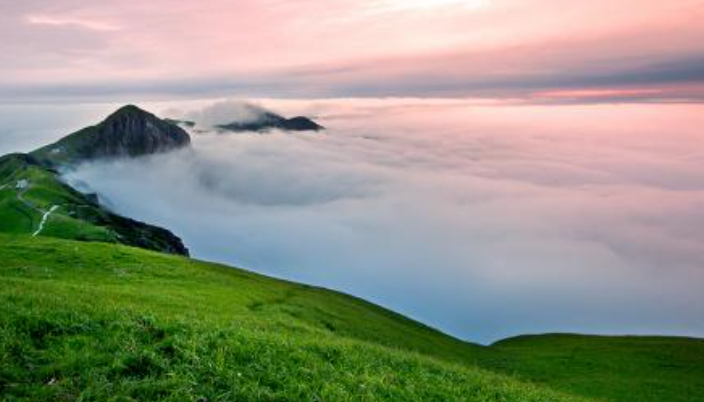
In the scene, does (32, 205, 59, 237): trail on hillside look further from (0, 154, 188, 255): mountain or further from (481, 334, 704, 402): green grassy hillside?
(481, 334, 704, 402): green grassy hillside

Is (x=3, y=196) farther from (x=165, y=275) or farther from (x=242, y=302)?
(x=242, y=302)

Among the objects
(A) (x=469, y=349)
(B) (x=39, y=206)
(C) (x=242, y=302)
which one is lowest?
(A) (x=469, y=349)

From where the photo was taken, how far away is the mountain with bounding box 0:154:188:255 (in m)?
101

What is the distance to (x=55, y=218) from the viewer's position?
11500 centimetres

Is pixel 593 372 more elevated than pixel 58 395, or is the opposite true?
pixel 58 395

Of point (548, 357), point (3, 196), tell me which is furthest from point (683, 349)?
point (3, 196)

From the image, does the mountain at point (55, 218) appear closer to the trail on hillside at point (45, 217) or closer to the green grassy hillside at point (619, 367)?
the trail on hillside at point (45, 217)

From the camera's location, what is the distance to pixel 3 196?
146750mm

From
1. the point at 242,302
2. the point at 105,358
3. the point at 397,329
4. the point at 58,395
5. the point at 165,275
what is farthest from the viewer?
the point at 397,329

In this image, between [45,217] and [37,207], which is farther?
[37,207]

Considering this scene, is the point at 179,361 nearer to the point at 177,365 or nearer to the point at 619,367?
the point at 177,365

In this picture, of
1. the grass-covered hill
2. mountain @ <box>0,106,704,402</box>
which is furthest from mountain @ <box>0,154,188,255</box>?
the grass-covered hill

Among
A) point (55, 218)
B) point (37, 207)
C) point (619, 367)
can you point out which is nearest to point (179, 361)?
point (619, 367)

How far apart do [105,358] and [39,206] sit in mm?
136349
